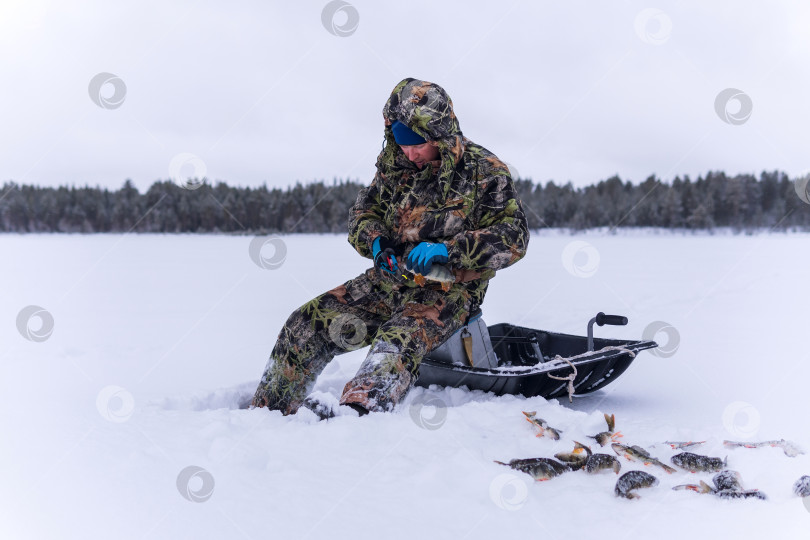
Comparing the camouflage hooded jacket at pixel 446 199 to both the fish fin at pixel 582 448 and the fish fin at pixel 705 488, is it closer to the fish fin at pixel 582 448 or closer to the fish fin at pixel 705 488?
the fish fin at pixel 582 448

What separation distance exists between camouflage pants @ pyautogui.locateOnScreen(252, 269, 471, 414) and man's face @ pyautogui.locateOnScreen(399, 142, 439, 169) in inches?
29.9

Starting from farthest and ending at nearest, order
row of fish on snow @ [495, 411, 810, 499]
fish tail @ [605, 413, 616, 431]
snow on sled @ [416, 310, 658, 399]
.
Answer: snow on sled @ [416, 310, 658, 399] → fish tail @ [605, 413, 616, 431] → row of fish on snow @ [495, 411, 810, 499]

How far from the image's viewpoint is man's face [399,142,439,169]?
3557mm

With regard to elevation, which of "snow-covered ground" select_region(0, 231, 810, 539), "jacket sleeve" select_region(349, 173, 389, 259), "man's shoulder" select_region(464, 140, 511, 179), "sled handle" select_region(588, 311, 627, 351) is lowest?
"snow-covered ground" select_region(0, 231, 810, 539)

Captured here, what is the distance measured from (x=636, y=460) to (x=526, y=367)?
3.69 ft

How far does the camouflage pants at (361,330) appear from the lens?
3.30 metres

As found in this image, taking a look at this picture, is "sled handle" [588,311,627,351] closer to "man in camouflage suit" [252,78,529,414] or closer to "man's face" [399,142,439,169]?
"man in camouflage suit" [252,78,529,414]

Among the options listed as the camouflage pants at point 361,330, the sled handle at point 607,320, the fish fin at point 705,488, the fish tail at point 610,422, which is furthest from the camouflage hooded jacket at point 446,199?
the fish fin at point 705,488

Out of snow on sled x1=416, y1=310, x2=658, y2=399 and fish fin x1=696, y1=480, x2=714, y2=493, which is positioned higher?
snow on sled x1=416, y1=310, x2=658, y2=399

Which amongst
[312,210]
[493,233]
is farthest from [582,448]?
[312,210]

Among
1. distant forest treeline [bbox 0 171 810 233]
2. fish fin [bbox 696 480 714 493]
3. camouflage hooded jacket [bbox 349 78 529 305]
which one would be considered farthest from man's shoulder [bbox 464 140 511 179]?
distant forest treeline [bbox 0 171 810 233]

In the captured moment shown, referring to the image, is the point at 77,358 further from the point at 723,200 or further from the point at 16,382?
the point at 723,200

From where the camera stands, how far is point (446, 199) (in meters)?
3.59

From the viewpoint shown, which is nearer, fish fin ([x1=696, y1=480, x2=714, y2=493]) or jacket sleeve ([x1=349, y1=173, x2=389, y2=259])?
fish fin ([x1=696, y1=480, x2=714, y2=493])
